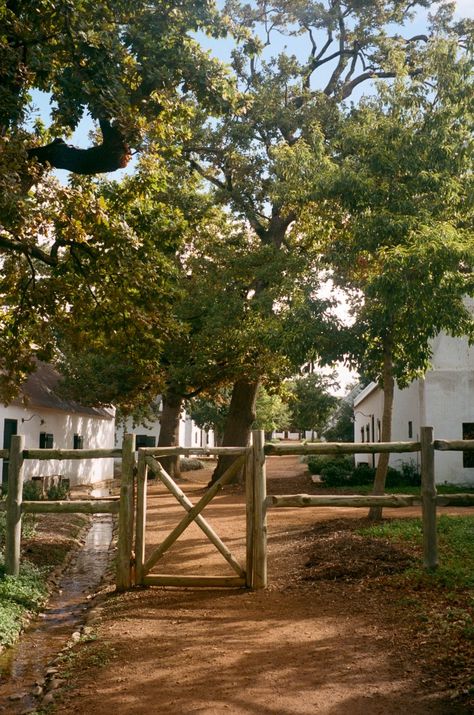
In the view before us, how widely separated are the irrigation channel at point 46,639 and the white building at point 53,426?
1026 centimetres

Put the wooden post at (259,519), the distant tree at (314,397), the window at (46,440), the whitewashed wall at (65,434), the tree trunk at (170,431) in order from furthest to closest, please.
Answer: the distant tree at (314,397), the tree trunk at (170,431), the window at (46,440), the whitewashed wall at (65,434), the wooden post at (259,519)

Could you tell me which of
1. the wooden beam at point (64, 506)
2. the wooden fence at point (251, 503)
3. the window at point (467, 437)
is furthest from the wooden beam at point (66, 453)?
the window at point (467, 437)

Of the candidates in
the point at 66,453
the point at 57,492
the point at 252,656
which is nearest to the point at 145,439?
the point at 57,492

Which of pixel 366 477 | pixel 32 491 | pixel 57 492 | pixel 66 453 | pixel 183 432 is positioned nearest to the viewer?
pixel 66 453

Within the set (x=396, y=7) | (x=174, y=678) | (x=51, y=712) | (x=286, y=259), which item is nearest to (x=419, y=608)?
(x=174, y=678)

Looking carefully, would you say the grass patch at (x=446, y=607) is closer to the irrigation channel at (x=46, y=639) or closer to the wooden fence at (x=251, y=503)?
the wooden fence at (x=251, y=503)

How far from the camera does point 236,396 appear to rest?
27406mm

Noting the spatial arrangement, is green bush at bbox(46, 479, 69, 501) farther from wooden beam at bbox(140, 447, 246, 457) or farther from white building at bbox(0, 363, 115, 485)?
wooden beam at bbox(140, 447, 246, 457)

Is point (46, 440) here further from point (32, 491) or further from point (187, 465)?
point (187, 465)

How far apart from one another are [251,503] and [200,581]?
114 cm

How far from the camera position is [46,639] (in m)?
7.59

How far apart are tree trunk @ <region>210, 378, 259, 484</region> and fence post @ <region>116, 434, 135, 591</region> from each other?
16.8 meters

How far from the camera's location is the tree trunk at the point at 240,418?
86.6 feet

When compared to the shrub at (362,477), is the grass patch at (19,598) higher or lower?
lower
